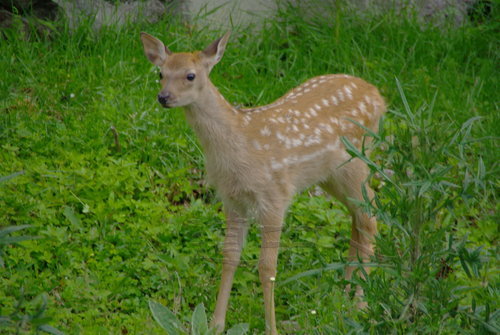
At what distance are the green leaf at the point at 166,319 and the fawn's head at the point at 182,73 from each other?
103cm

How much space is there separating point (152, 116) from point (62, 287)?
5.72ft

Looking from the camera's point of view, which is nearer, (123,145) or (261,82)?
(123,145)

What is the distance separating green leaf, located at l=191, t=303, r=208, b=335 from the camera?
401 cm

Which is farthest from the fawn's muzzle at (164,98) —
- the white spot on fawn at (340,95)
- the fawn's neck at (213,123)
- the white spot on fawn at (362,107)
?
the white spot on fawn at (362,107)

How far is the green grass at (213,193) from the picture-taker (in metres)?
3.03

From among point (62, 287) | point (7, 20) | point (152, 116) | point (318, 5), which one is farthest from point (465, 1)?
point (62, 287)

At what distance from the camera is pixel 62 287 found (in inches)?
183

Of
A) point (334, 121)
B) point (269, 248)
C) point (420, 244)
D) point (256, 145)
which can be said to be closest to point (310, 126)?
point (334, 121)

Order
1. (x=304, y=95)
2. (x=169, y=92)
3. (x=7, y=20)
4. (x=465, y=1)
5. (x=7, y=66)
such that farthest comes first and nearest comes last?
(x=465, y=1) → (x=7, y=20) → (x=7, y=66) → (x=304, y=95) → (x=169, y=92)

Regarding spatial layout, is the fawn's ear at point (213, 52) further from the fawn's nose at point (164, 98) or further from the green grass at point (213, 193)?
the green grass at point (213, 193)

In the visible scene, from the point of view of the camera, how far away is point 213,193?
5.75m

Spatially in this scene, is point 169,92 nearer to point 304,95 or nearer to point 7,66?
point 304,95

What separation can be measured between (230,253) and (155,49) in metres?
1.22

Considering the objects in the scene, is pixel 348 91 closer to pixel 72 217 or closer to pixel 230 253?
pixel 230 253
